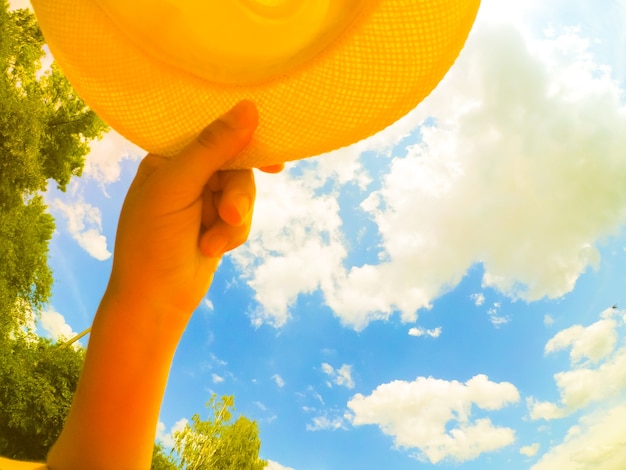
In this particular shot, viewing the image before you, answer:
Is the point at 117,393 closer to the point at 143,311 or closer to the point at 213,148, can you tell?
the point at 143,311

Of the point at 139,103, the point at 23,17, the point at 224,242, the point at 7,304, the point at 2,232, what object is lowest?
the point at 224,242

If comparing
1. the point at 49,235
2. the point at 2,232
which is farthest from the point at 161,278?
the point at 49,235

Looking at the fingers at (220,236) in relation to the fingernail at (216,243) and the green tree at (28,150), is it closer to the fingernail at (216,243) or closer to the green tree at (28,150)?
the fingernail at (216,243)

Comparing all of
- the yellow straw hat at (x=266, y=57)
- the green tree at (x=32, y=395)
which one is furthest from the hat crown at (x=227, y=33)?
the green tree at (x=32, y=395)

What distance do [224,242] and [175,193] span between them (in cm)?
21

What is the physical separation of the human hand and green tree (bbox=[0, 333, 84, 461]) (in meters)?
12.5

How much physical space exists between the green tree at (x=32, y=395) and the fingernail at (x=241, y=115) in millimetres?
12970

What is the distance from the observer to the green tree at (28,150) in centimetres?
995

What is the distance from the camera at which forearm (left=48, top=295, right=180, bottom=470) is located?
1.19m

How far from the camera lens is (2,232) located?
34.4ft

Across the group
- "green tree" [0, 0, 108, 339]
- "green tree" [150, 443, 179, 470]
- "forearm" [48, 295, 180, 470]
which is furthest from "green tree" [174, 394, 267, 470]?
"forearm" [48, 295, 180, 470]

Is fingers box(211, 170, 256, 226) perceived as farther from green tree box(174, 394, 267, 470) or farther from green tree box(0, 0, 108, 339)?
green tree box(174, 394, 267, 470)

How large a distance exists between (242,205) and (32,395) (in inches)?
518

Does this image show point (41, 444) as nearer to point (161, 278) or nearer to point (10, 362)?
point (10, 362)
